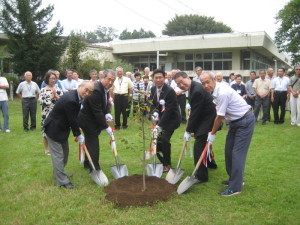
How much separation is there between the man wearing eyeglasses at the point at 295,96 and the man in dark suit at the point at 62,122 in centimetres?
826

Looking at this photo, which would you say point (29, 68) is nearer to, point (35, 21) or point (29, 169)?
point (35, 21)

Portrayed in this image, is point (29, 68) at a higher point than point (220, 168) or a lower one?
higher

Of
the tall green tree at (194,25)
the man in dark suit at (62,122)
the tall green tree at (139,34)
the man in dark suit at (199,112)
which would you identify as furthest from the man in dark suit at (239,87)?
the tall green tree at (139,34)

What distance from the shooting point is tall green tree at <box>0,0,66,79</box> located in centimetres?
2144

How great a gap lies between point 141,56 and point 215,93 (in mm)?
33360

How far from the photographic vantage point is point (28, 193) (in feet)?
15.5

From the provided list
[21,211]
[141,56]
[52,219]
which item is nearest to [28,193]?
[21,211]

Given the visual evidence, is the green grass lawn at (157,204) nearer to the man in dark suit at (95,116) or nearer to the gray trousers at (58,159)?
the gray trousers at (58,159)

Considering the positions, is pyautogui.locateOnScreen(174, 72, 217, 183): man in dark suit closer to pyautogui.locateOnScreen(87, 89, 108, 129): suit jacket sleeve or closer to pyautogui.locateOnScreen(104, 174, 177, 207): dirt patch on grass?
pyautogui.locateOnScreen(104, 174, 177, 207): dirt patch on grass

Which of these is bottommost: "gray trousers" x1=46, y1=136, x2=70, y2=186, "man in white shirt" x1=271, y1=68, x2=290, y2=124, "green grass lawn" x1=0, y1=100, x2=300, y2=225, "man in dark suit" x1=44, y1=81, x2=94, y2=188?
"green grass lawn" x1=0, y1=100, x2=300, y2=225

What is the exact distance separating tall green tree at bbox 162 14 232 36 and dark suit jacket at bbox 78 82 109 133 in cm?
5366

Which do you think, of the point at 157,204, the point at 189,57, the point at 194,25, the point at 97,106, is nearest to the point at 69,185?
the point at 97,106

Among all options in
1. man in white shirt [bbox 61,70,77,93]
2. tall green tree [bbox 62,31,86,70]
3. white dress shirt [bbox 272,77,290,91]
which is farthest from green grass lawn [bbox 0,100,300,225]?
tall green tree [bbox 62,31,86,70]

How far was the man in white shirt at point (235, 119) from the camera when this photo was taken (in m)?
4.34
